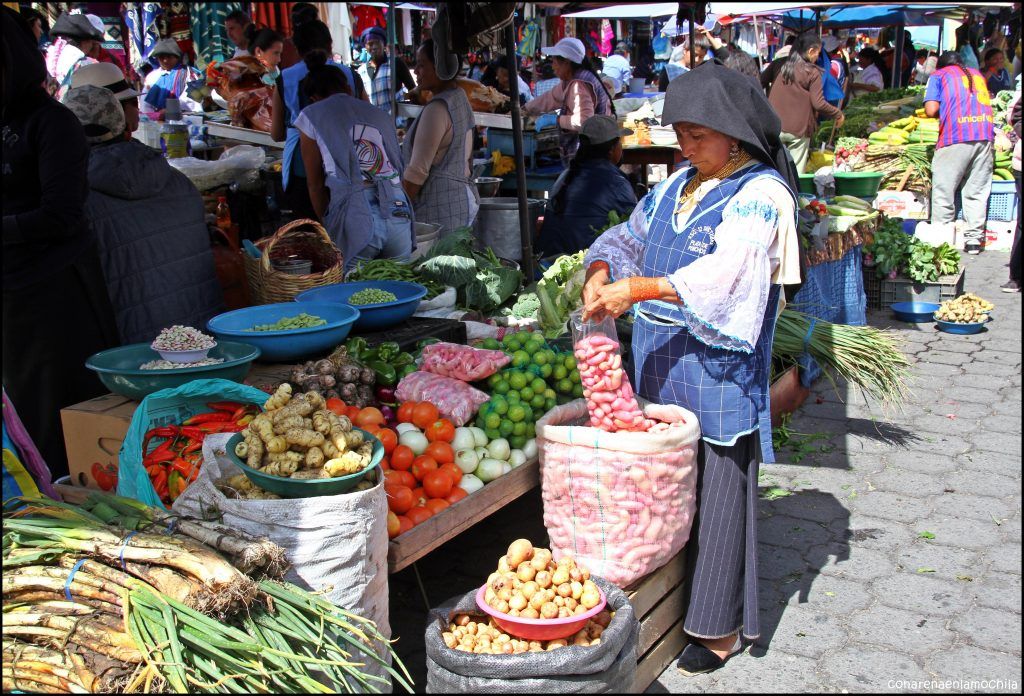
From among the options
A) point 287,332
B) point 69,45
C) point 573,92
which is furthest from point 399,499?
point 69,45

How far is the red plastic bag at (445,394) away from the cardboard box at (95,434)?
992mm

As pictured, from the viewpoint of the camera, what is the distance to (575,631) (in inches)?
103

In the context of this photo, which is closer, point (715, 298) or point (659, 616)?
point (715, 298)

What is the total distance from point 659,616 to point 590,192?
3630 mm

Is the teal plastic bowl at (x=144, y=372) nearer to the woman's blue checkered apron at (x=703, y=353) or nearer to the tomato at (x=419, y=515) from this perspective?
the tomato at (x=419, y=515)

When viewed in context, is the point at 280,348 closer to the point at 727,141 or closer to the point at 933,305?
the point at 727,141

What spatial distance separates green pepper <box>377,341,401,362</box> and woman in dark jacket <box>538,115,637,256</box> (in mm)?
2640

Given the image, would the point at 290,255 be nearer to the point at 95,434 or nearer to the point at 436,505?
the point at 95,434

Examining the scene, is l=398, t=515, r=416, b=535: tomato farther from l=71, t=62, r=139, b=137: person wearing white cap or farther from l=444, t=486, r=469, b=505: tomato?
l=71, t=62, r=139, b=137: person wearing white cap

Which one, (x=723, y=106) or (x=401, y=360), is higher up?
(x=723, y=106)

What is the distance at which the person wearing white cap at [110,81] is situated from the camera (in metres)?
5.11

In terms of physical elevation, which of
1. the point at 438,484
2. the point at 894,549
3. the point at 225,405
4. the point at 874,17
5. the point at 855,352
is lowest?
the point at 894,549

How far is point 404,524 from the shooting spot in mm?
2840

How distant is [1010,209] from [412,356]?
9.52 m
